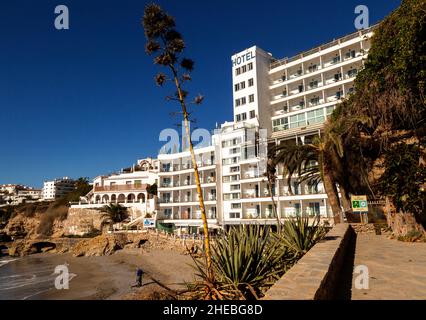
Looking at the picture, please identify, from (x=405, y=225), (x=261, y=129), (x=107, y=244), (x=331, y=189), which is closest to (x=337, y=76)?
(x=261, y=129)

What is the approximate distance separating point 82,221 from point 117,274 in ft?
127

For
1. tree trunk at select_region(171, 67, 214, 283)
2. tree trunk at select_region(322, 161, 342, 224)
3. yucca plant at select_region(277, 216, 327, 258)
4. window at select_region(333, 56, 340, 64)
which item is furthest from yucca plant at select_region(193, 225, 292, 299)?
window at select_region(333, 56, 340, 64)

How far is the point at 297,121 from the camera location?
4650 centimetres

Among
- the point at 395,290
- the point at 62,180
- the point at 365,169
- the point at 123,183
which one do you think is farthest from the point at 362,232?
→ the point at 62,180

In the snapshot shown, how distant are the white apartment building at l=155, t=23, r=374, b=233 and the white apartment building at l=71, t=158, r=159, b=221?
8.73 m

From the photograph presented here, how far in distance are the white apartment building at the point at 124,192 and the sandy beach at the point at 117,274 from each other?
16164mm

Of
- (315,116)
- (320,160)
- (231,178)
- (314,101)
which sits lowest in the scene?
(320,160)

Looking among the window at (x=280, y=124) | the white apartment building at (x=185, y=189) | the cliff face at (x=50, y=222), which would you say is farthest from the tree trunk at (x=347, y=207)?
the cliff face at (x=50, y=222)

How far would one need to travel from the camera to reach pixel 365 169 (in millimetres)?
19125

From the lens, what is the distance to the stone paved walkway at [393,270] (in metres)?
6.11

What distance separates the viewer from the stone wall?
63906mm

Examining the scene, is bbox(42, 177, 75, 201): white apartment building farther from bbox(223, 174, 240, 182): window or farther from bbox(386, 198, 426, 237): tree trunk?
bbox(386, 198, 426, 237): tree trunk

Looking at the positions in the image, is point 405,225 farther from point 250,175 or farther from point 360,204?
point 250,175
